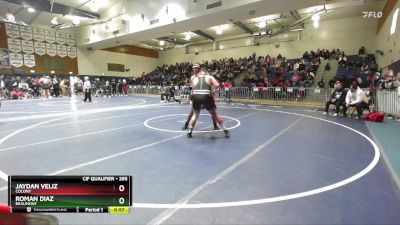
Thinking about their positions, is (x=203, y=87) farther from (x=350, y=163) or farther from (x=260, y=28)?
(x=260, y=28)

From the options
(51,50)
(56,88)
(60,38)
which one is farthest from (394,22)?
(51,50)

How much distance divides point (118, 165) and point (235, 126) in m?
4.43

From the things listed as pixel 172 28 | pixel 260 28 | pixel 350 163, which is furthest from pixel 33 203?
pixel 260 28

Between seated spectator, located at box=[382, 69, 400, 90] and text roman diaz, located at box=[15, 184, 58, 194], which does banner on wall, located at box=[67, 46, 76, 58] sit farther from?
text roman diaz, located at box=[15, 184, 58, 194]

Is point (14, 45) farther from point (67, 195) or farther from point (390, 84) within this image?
point (390, 84)

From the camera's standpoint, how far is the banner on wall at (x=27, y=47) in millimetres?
23547

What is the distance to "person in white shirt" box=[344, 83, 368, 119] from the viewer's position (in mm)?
9705

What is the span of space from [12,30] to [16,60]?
2.72 meters

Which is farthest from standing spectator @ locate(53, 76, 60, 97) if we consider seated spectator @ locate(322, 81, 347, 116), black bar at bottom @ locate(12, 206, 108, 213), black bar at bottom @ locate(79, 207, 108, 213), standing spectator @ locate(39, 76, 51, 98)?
black bar at bottom @ locate(79, 207, 108, 213)

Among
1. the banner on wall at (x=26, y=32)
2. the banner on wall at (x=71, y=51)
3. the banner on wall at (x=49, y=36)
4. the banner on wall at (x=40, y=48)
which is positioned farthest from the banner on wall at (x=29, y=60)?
the banner on wall at (x=71, y=51)

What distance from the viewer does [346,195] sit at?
3100mm

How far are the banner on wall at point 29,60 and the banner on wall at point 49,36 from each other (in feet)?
7.73

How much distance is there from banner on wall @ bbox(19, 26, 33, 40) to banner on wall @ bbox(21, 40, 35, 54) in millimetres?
406

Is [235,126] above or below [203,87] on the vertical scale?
below
